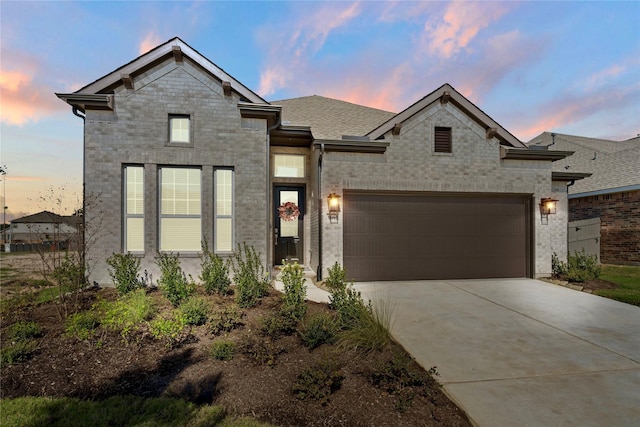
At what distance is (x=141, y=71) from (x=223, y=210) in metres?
4.13

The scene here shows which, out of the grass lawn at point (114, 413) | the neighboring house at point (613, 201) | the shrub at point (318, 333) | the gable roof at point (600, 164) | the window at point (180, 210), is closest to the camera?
the grass lawn at point (114, 413)

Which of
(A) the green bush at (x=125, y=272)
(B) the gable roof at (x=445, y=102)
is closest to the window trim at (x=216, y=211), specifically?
(A) the green bush at (x=125, y=272)

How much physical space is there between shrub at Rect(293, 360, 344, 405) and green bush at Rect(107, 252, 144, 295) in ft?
18.1

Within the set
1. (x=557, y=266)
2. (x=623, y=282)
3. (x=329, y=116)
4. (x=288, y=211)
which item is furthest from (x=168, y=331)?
(x=623, y=282)

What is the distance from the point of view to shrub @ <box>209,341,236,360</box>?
12.2 ft

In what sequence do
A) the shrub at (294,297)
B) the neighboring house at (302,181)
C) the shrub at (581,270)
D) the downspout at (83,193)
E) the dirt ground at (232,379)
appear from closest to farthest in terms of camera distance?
the dirt ground at (232,379)
the shrub at (294,297)
the downspout at (83,193)
the neighboring house at (302,181)
the shrub at (581,270)

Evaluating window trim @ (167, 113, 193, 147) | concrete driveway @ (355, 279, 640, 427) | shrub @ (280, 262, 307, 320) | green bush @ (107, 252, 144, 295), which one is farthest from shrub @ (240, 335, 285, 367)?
window trim @ (167, 113, 193, 147)

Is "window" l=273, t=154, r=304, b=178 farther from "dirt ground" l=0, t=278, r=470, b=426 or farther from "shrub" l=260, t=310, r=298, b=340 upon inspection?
"dirt ground" l=0, t=278, r=470, b=426

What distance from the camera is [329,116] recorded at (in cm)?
1234

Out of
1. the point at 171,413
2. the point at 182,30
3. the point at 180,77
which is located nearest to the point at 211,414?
the point at 171,413

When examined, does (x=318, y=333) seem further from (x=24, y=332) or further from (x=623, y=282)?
(x=623, y=282)

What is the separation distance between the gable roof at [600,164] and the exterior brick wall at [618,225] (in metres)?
0.43

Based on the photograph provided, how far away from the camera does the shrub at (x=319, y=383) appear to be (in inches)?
115

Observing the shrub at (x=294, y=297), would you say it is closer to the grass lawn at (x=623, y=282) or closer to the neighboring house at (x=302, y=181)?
the neighboring house at (x=302, y=181)
